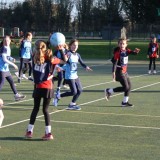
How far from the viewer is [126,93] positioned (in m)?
13.5

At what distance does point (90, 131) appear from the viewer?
9.84m

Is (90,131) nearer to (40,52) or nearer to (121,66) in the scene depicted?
(40,52)

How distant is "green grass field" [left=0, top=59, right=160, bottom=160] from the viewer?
8.02 m

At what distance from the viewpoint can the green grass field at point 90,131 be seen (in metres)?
8.02

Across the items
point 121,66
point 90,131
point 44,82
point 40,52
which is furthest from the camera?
point 121,66

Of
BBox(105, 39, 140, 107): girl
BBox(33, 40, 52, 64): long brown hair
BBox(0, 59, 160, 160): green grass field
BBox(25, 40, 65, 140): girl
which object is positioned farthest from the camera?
BBox(105, 39, 140, 107): girl

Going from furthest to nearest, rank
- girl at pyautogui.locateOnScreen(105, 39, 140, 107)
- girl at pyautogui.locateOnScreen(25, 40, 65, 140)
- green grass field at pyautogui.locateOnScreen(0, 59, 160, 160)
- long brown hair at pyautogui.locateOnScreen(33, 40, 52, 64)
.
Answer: girl at pyautogui.locateOnScreen(105, 39, 140, 107), girl at pyautogui.locateOnScreen(25, 40, 65, 140), long brown hair at pyautogui.locateOnScreen(33, 40, 52, 64), green grass field at pyautogui.locateOnScreen(0, 59, 160, 160)

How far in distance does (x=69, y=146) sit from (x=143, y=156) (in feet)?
4.51

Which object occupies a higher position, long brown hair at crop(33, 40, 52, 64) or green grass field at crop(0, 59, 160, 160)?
long brown hair at crop(33, 40, 52, 64)

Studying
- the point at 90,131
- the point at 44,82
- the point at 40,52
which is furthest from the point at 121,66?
the point at 40,52

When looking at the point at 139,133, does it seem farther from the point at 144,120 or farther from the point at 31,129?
the point at 31,129

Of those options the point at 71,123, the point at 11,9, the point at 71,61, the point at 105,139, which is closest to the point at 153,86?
the point at 71,61

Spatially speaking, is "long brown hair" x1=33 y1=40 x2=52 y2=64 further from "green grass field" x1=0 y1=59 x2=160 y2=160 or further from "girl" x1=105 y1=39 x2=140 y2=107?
"girl" x1=105 y1=39 x2=140 y2=107

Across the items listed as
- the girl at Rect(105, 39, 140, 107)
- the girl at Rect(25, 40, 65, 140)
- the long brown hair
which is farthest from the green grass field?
the long brown hair
